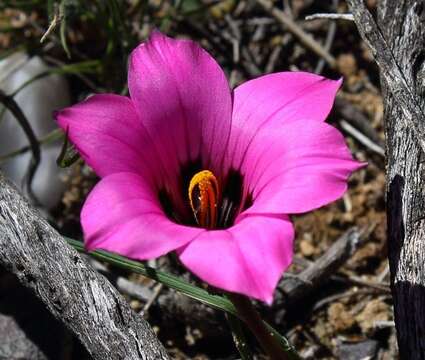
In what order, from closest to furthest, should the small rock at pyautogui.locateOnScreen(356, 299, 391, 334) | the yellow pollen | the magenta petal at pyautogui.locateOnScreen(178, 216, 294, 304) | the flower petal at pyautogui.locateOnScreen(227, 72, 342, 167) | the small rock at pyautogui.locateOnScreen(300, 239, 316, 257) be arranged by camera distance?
the magenta petal at pyautogui.locateOnScreen(178, 216, 294, 304) < the flower petal at pyautogui.locateOnScreen(227, 72, 342, 167) < the yellow pollen < the small rock at pyautogui.locateOnScreen(356, 299, 391, 334) < the small rock at pyautogui.locateOnScreen(300, 239, 316, 257)

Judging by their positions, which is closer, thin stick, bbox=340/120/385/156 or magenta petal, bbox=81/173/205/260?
magenta petal, bbox=81/173/205/260

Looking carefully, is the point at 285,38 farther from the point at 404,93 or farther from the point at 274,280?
the point at 274,280

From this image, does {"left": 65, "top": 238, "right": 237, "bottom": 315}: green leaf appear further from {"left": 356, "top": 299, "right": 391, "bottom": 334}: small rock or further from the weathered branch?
{"left": 356, "top": 299, "right": 391, "bottom": 334}: small rock

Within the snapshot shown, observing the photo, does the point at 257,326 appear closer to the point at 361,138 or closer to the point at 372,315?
the point at 372,315

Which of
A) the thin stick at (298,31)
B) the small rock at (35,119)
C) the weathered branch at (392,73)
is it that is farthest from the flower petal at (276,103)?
the thin stick at (298,31)

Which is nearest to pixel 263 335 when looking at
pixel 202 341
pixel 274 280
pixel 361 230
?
pixel 274 280

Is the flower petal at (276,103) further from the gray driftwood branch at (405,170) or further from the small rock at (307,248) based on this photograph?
the small rock at (307,248)

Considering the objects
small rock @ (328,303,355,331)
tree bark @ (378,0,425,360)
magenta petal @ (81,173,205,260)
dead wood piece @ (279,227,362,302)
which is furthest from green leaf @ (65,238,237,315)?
small rock @ (328,303,355,331)

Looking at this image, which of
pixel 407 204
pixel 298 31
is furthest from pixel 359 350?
pixel 298 31
